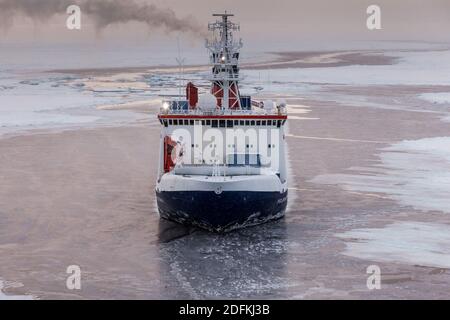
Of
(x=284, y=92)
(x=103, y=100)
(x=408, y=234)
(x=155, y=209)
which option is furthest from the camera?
(x=284, y=92)

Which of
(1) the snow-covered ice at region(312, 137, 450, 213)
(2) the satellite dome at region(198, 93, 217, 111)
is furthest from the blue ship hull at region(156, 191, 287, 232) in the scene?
(1) the snow-covered ice at region(312, 137, 450, 213)

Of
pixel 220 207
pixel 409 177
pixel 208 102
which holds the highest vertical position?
pixel 208 102

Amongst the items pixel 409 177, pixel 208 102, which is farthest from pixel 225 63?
pixel 409 177

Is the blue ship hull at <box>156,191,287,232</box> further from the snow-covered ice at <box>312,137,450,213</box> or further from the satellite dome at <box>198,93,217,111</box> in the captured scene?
the snow-covered ice at <box>312,137,450,213</box>

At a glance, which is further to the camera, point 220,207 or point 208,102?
point 208,102

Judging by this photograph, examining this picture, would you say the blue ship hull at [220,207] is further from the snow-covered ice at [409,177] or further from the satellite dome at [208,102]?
the snow-covered ice at [409,177]

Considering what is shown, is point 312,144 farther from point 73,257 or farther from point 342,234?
point 73,257

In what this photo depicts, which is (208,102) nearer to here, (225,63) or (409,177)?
(225,63)

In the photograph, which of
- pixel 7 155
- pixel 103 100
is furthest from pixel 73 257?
pixel 103 100
